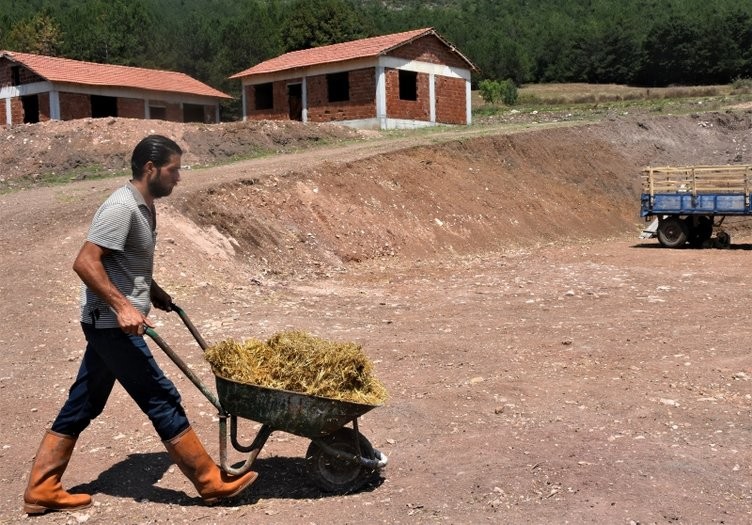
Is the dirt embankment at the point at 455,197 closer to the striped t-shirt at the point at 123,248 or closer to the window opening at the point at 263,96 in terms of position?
the striped t-shirt at the point at 123,248

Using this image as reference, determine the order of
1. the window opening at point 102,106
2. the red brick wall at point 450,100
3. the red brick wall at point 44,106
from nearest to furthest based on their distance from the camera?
the red brick wall at point 450,100 < the red brick wall at point 44,106 < the window opening at point 102,106

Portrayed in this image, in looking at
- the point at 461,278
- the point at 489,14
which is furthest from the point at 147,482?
the point at 489,14

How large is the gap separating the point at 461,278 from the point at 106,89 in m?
25.1

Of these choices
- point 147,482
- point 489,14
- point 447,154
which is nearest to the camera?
point 147,482

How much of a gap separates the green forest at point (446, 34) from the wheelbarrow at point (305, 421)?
47428 mm

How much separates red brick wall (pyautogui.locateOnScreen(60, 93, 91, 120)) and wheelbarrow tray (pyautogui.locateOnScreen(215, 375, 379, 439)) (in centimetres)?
3142

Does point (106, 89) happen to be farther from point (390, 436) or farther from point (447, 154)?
point (390, 436)

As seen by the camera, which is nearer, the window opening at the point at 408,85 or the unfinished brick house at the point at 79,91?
the window opening at the point at 408,85

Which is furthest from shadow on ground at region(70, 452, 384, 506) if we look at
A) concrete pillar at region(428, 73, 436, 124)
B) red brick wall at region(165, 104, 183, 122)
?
red brick wall at region(165, 104, 183, 122)

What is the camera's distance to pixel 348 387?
16.7 ft

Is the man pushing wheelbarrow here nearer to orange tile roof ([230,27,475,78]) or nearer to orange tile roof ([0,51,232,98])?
orange tile roof ([230,27,475,78])

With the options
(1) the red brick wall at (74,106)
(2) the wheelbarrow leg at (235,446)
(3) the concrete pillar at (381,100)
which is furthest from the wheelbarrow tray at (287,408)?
(1) the red brick wall at (74,106)

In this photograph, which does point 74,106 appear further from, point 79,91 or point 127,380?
point 127,380

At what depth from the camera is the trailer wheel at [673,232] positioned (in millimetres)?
18328
